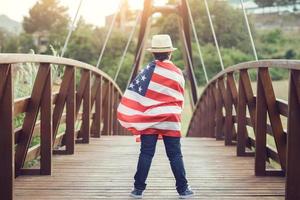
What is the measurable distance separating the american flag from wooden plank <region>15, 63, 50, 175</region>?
0.72 m

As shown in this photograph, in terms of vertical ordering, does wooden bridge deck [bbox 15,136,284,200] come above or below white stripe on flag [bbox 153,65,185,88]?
below

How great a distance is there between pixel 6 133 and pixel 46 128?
94cm

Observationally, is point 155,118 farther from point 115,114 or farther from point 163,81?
point 115,114

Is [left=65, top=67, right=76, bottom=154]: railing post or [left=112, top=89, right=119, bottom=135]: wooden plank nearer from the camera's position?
[left=65, top=67, right=76, bottom=154]: railing post

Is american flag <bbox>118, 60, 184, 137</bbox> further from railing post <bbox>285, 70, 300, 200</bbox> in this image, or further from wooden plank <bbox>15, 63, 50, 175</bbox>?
wooden plank <bbox>15, 63, 50, 175</bbox>

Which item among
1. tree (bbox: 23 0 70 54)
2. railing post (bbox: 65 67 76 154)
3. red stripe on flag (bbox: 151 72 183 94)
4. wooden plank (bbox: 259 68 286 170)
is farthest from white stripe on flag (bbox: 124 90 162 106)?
tree (bbox: 23 0 70 54)

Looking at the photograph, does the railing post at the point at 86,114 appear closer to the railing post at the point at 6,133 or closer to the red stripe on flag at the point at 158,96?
the red stripe on flag at the point at 158,96

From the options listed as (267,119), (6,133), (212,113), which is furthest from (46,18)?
(6,133)

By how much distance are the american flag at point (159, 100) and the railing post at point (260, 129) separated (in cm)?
81

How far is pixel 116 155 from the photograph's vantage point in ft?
16.7

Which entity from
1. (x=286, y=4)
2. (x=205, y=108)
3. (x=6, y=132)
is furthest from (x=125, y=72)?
(x=6, y=132)

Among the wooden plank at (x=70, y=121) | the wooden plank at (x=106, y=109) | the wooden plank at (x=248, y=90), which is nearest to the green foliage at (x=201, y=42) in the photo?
the wooden plank at (x=106, y=109)

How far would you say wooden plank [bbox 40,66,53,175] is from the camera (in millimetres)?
3836

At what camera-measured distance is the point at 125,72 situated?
2559 cm
